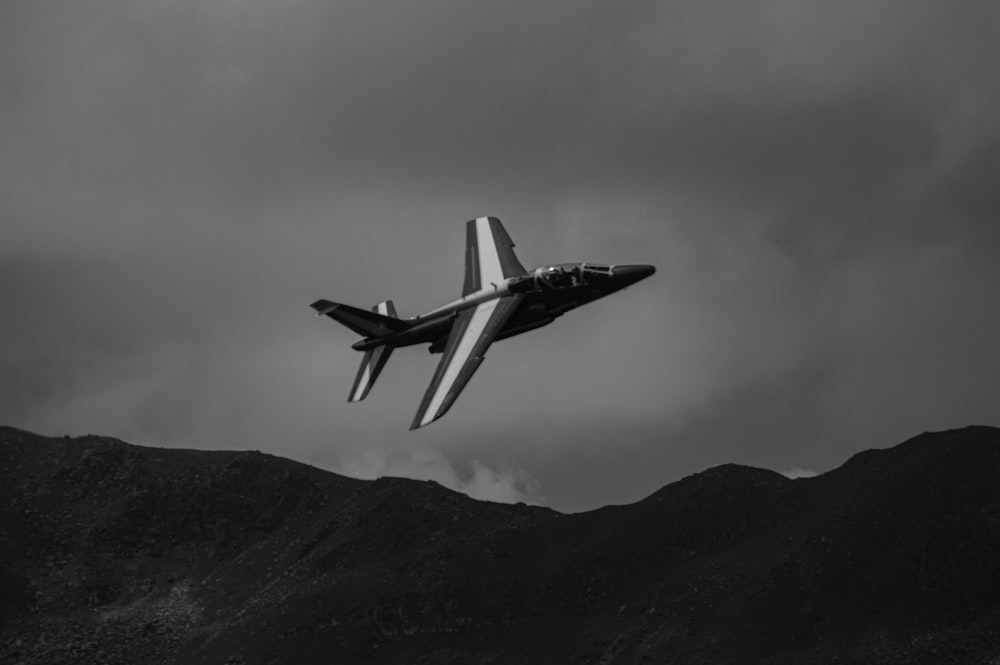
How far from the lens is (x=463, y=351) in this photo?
6650 centimetres

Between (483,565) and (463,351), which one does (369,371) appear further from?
(483,565)

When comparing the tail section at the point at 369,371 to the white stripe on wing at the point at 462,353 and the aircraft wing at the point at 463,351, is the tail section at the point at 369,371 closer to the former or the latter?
the aircraft wing at the point at 463,351

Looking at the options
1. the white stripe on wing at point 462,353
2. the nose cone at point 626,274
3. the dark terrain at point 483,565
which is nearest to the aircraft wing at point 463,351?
the white stripe on wing at point 462,353

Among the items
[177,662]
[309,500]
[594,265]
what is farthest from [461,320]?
[309,500]

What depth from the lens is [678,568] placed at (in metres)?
90.1

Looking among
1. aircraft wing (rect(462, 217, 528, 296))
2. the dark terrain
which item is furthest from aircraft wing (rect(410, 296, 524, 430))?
the dark terrain

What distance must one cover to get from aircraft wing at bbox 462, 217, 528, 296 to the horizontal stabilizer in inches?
183

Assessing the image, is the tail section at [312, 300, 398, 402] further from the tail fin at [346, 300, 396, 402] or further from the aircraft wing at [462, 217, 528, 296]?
the aircraft wing at [462, 217, 528, 296]

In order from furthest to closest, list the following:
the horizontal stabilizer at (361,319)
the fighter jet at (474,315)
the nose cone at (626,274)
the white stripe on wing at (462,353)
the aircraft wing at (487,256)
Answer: the aircraft wing at (487,256) → the horizontal stabilizer at (361,319) → the nose cone at (626,274) → the fighter jet at (474,315) → the white stripe on wing at (462,353)

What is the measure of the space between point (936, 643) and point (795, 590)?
10.2 metres

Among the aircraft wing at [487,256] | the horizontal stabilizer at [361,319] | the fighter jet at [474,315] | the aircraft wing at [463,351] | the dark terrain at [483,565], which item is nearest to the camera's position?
the aircraft wing at [463,351]

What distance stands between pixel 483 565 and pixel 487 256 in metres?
28.0

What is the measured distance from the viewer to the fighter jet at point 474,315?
65.1 metres

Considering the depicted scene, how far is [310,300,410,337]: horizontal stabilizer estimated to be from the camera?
244 feet
